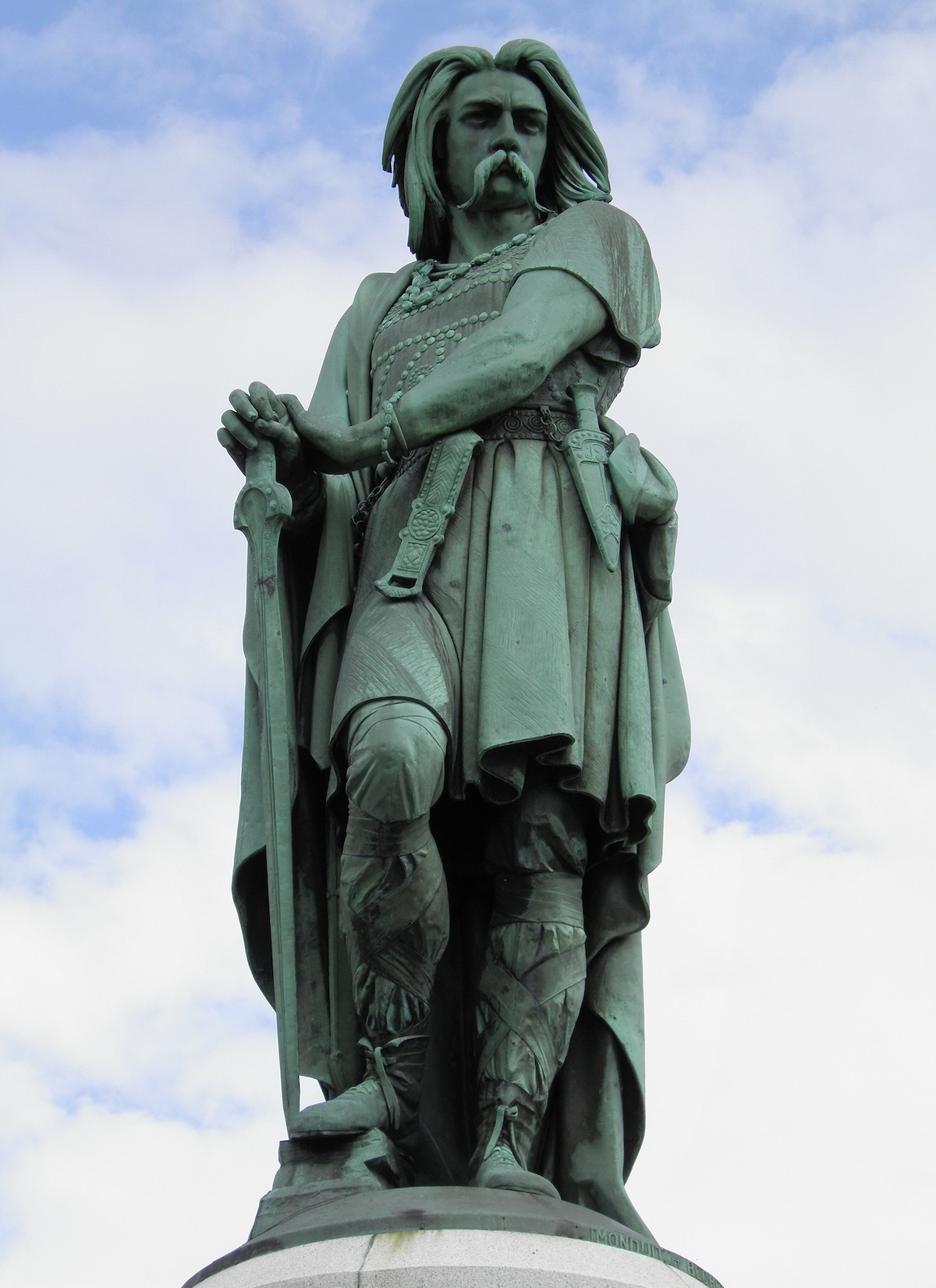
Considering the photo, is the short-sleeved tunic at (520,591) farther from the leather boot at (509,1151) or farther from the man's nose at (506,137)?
the leather boot at (509,1151)

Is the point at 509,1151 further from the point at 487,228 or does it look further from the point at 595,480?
the point at 487,228

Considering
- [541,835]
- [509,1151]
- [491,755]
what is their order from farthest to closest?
[541,835] < [491,755] < [509,1151]

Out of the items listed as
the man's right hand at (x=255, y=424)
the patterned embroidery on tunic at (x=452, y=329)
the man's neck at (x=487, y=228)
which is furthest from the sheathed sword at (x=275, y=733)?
the man's neck at (x=487, y=228)

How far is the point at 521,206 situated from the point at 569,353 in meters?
0.83

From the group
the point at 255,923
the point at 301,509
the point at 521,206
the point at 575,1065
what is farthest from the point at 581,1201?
the point at 521,206

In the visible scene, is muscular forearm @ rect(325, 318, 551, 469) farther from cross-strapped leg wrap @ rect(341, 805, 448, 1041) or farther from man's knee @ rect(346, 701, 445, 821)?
cross-strapped leg wrap @ rect(341, 805, 448, 1041)

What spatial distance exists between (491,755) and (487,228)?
242 centimetres

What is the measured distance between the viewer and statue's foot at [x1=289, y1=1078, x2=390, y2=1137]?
23.7ft

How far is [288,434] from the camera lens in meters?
8.06

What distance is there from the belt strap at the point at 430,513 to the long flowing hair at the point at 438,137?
1.34 m

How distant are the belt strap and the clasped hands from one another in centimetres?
25

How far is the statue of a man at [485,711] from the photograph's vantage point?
24.8 ft

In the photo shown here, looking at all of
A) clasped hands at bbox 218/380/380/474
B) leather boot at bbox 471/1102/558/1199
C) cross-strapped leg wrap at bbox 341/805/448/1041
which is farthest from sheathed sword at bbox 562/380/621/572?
leather boot at bbox 471/1102/558/1199

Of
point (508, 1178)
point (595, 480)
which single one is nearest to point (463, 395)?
point (595, 480)
